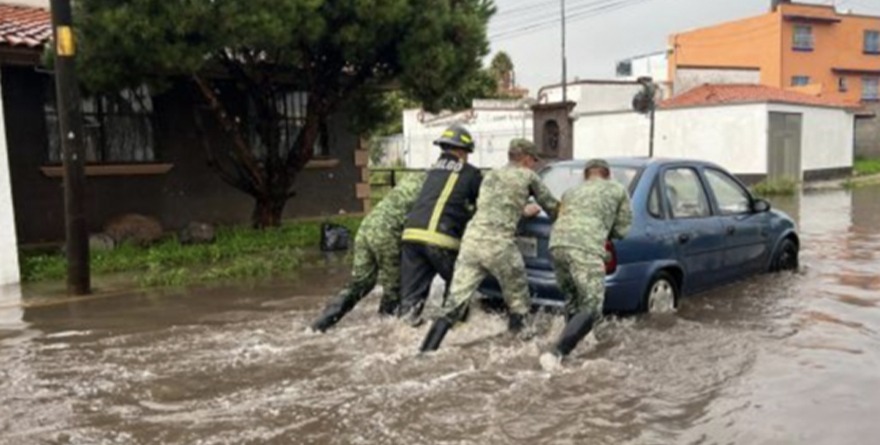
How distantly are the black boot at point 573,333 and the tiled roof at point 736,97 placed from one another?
22463mm

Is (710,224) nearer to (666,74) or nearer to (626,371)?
(626,371)

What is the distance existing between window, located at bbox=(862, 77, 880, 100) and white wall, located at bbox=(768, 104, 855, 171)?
23.4 m

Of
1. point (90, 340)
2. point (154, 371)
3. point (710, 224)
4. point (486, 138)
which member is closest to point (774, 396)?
point (710, 224)

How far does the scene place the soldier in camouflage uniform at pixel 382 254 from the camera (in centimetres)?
689

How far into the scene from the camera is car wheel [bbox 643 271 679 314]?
22.6 ft

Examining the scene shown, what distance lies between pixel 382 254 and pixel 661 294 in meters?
2.39

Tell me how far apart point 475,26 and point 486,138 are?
24.0 m

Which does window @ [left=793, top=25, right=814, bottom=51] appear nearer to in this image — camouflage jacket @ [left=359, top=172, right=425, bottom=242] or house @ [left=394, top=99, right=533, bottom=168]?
house @ [left=394, top=99, right=533, bottom=168]

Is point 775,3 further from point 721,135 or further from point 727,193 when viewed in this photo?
point 727,193

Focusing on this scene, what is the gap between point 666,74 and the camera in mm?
48469

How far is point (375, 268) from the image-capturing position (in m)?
7.09

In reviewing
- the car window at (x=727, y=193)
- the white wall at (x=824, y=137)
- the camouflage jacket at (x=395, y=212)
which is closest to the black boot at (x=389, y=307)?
the camouflage jacket at (x=395, y=212)

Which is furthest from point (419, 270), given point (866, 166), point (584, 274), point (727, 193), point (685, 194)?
point (866, 166)

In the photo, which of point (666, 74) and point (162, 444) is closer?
point (162, 444)
